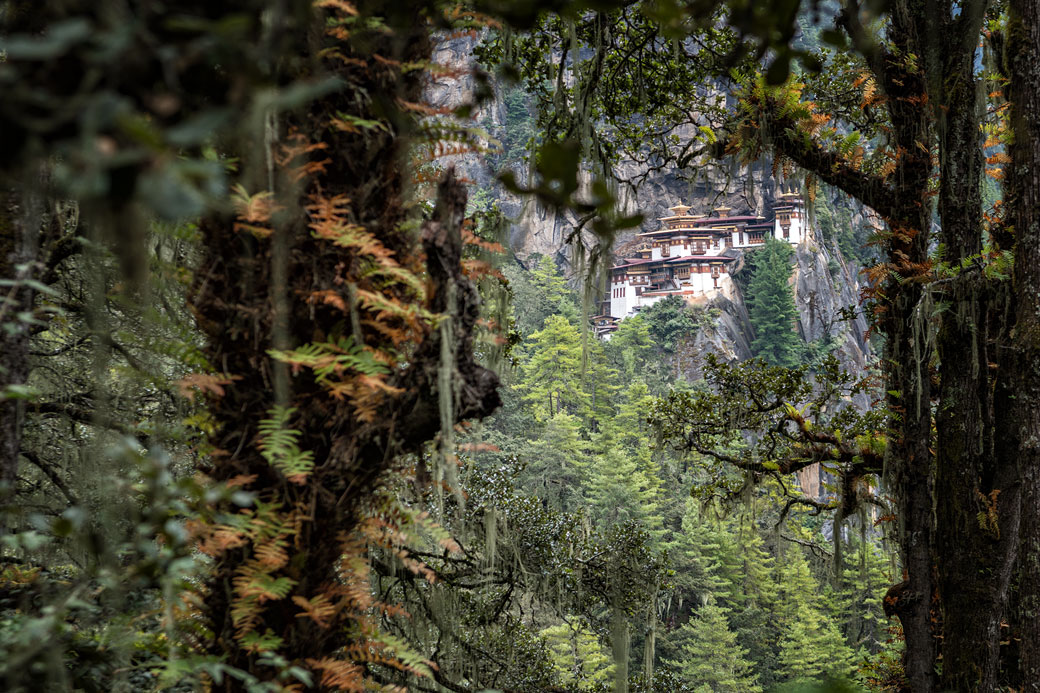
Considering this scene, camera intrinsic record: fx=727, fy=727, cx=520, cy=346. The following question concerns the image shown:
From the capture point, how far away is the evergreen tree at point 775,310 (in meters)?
41.2

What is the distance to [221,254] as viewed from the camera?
2035 millimetres

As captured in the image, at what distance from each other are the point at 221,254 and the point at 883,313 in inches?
190

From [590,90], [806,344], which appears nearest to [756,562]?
[806,344]

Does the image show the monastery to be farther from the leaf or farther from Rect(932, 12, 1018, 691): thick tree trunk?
the leaf

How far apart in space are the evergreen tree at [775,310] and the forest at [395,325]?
35762 millimetres

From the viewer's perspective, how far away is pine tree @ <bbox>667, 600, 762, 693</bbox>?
23.0 metres

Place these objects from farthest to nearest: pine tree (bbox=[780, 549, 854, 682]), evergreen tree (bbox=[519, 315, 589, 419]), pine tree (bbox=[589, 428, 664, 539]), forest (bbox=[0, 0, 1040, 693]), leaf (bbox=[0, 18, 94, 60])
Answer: evergreen tree (bbox=[519, 315, 589, 419]) → pine tree (bbox=[589, 428, 664, 539]) → pine tree (bbox=[780, 549, 854, 682]) → forest (bbox=[0, 0, 1040, 693]) → leaf (bbox=[0, 18, 94, 60])

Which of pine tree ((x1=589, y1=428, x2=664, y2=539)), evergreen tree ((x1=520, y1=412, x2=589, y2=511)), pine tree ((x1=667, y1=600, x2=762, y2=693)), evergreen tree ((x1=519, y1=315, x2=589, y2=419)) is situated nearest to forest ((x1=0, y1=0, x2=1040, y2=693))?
pine tree ((x1=667, y1=600, x2=762, y2=693))

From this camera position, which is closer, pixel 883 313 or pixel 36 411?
pixel 36 411

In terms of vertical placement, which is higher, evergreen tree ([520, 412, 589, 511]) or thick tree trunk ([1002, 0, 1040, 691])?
thick tree trunk ([1002, 0, 1040, 691])

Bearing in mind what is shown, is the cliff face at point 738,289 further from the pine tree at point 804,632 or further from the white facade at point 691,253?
the pine tree at point 804,632

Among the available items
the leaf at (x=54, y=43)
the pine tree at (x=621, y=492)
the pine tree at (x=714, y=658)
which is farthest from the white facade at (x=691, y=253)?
the leaf at (x=54, y=43)

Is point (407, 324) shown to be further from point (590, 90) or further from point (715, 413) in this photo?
point (715, 413)

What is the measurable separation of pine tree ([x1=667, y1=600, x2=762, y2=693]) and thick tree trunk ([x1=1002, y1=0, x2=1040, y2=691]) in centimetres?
2047
